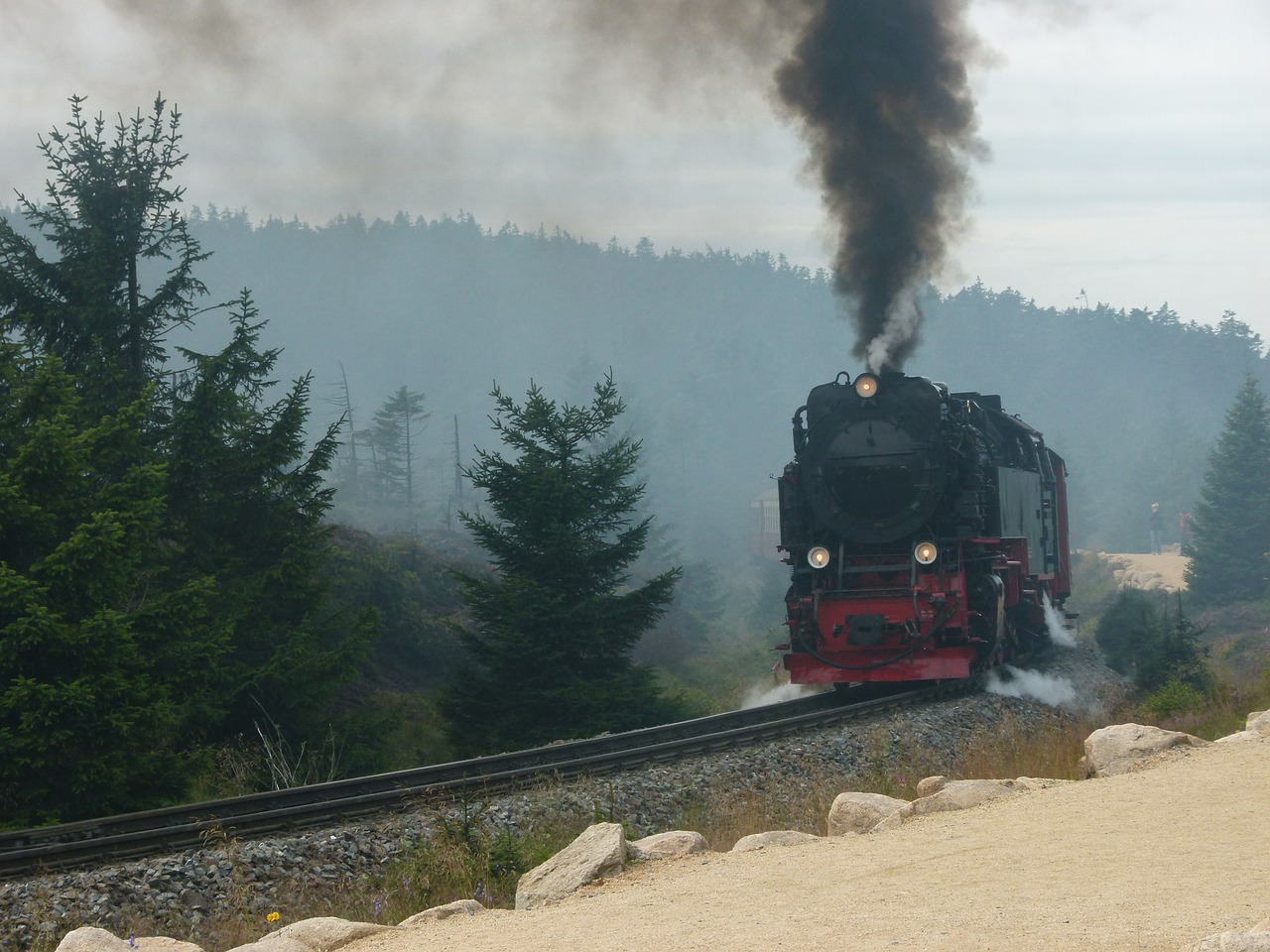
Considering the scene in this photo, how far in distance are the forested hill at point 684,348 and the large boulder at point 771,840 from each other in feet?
279

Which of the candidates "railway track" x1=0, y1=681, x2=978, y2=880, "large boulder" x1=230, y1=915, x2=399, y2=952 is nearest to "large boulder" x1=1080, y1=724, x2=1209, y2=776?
"railway track" x1=0, y1=681, x2=978, y2=880

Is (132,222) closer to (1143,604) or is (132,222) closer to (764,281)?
(1143,604)

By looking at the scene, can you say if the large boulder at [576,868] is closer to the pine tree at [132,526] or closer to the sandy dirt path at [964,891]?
the sandy dirt path at [964,891]

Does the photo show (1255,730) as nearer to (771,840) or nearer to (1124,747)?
(1124,747)

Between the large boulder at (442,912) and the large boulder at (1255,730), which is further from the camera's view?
the large boulder at (1255,730)

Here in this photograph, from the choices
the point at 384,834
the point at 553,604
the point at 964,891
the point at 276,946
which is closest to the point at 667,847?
the point at 964,891

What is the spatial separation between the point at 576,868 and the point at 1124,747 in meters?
5.59

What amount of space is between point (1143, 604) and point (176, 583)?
21979 millimetres

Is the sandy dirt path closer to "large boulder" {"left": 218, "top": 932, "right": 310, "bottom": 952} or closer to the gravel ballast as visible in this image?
"large boulder" {"left": 218, "top": 932, "right": 310, "bottom": 952}

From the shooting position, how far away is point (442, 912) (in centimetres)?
725

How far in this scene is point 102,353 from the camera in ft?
56.2

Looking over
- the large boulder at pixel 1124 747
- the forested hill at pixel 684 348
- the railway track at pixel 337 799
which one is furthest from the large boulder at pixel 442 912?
the forested hill at pixel 684 348

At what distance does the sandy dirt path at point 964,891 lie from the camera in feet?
18.4

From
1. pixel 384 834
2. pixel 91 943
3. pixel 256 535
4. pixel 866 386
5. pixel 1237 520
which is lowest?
pixel 384 834
